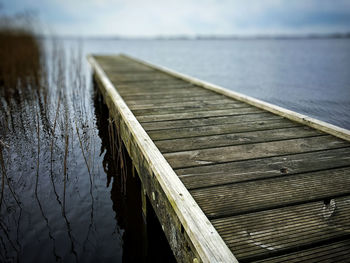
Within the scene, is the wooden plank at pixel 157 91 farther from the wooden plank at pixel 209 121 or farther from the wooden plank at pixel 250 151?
the wooden plank at pixel 250 151

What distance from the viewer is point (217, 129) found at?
9.40 feet

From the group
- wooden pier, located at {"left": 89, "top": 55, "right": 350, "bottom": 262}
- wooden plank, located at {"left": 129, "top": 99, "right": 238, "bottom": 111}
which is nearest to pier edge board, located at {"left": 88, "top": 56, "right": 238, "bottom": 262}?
wooden pier, located at {"left": 89, "top": 55, "right": 350, "bottom": 262}

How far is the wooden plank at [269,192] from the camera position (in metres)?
1.58

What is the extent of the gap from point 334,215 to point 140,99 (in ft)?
10.7

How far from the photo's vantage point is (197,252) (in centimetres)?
129

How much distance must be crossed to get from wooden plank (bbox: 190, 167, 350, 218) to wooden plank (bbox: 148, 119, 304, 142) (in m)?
0.85

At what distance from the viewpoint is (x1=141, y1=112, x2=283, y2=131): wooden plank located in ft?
9.73

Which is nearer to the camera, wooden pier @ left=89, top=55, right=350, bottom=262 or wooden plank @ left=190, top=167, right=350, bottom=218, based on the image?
wooden pier @ left=89, top=55, right=350, bottom=262

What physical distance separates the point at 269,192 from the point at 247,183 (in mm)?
162

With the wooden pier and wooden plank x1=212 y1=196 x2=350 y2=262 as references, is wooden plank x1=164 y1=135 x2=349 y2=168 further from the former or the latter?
wooden plank x1=212 y1=196 x2=350 y2=262

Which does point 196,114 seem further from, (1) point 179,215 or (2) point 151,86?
(2) point 151,86

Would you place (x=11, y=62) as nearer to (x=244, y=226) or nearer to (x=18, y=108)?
(x=18, y=108)

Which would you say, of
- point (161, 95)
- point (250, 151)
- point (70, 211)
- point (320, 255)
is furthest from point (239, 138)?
point (161, 95)

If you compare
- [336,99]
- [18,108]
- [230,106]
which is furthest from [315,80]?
[18,108]
